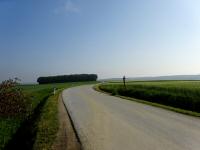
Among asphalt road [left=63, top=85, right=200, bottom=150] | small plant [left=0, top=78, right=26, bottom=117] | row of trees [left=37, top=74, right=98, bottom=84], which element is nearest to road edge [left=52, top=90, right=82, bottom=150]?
asphalt road [left=63, top=85, right=200, bottom=150]

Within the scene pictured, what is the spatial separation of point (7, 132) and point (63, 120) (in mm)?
3992

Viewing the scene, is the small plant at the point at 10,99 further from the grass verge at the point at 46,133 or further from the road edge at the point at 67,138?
the road edge at the point at 67,138

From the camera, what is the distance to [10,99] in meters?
22.4

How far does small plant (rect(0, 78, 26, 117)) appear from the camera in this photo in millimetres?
21672

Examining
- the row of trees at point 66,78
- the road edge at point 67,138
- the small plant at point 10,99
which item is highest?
the row of trees at point 66,78

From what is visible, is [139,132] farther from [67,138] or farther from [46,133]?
[46,133]

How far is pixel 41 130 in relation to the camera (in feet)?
49.2

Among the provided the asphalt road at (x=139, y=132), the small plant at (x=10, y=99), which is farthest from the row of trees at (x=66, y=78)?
the asphalt road at (x=139, y=132)

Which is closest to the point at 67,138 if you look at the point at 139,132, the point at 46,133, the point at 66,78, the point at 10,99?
the point at 46,133

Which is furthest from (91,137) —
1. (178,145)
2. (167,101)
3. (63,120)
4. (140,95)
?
(140,95)

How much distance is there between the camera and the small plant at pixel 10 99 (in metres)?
21.7

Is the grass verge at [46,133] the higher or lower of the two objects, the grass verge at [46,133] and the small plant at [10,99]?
the lower

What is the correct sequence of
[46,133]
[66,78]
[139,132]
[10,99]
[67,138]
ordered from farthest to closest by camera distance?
[66,78] → [10,99] → [46,133] → [139,132] → [67,138]

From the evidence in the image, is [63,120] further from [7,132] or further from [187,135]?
[187,135]
